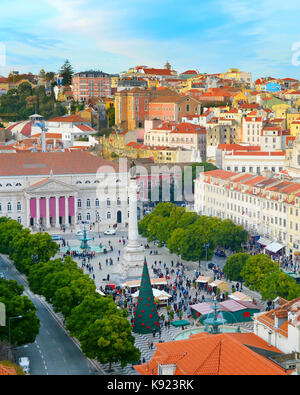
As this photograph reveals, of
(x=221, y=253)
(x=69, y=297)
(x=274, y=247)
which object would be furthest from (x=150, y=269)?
(x=69, y=297)

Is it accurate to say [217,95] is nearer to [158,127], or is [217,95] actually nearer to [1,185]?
[158,127]

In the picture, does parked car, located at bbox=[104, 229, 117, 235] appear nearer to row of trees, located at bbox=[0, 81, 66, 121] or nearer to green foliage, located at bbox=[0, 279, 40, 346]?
green foliage, located at bbox=[0, 279, 40, 346]

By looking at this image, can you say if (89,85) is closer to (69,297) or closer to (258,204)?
(258,204)

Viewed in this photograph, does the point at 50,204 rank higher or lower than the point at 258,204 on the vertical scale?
lower

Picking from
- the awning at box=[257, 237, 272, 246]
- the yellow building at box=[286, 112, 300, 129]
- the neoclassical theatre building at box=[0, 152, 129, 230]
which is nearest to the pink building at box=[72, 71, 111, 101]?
the yellow building at box=[286, 112, 300, 129]

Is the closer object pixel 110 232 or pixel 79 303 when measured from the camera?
pixel 79 303

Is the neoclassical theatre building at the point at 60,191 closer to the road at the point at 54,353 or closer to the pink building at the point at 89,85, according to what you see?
the road at the point at 54,353
